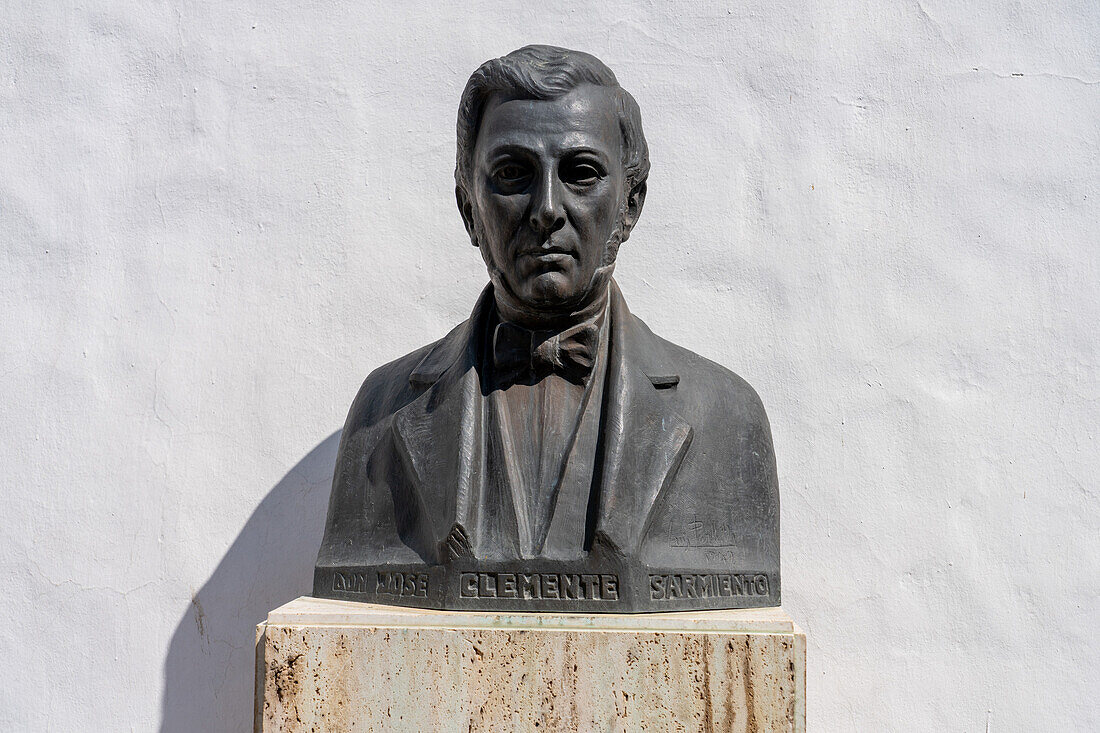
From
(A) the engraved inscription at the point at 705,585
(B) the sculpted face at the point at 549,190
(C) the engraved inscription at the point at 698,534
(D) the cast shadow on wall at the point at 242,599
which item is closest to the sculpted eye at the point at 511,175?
(B) the sculpted face at the point at 549,190

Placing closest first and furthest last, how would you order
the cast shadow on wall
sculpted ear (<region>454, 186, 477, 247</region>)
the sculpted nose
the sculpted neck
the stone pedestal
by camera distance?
the stone pedestal → the sculpted nose → the sculpted neck → sculpted ear (<region>454, 186, 477, 247</region>) → the cast shadow on wall

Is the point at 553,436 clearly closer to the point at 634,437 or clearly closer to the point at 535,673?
the point at 634,437

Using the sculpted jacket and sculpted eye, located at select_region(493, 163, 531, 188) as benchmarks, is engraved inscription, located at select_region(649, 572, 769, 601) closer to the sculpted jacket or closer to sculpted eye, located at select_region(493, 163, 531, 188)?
the sculpted jacket

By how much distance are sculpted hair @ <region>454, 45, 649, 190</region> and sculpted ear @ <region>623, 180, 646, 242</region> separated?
2 centimetres

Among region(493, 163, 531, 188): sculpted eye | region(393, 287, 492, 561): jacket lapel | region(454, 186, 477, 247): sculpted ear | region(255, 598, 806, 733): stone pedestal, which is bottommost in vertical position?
region(255, 598, 806, 733): stone pedestal

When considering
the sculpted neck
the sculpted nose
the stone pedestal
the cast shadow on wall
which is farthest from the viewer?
the cast shadow on wall

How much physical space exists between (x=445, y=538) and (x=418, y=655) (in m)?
0.29

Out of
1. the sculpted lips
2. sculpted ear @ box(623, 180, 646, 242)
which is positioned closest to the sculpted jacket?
sculpted ear @ box(623, 180, 646, 242)

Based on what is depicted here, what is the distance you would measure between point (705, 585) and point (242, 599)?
6.80ft

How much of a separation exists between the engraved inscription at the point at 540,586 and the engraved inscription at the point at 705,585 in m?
0.12

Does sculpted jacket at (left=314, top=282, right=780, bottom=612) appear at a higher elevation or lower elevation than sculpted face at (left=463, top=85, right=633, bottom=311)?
lower

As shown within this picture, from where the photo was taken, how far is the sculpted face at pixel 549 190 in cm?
323

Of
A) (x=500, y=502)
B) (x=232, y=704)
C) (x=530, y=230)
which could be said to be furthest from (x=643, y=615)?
(x=232, y=704)

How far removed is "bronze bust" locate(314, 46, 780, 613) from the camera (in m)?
3.22
